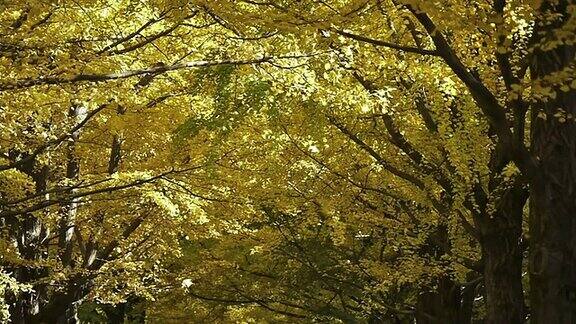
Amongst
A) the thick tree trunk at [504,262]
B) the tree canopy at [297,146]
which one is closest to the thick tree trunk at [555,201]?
the tree canopy at [297,146]

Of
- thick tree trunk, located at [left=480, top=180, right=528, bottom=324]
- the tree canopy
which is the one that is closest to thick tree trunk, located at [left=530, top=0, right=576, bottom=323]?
the tree canopy

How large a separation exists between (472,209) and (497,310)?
1.25 m

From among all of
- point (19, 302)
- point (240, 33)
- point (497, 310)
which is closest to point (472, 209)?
point (497, 310)

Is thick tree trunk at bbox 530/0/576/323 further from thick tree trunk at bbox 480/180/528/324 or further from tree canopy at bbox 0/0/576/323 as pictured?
thick tree trunk at bbox 480/180/528/324

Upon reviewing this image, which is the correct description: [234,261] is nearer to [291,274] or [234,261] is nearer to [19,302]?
[291,274]

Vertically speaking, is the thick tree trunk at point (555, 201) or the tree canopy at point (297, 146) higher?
the tree canopy at point (297, 146)

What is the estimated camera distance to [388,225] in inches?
467

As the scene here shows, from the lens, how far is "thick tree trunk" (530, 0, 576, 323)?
19.5ft

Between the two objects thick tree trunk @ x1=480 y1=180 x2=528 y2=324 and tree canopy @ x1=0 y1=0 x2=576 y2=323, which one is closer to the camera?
tree canopy @ x1=0 y1=0 x2=576 y2=323

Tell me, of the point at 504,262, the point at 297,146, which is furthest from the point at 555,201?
the point at 297,146

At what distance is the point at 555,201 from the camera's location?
5.96 metres

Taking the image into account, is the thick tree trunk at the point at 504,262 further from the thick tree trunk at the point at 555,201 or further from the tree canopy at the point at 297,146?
the thick tree trunk at the point at 555,201

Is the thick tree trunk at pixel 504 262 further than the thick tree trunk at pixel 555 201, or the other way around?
the thick tree trunk at pixel 504 262

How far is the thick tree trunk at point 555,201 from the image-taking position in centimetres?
594
